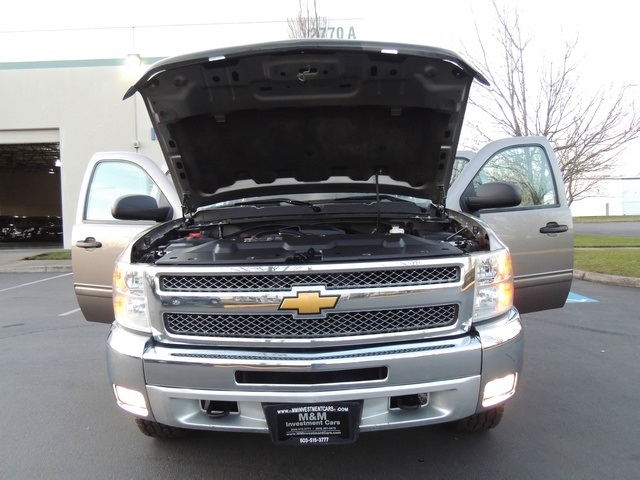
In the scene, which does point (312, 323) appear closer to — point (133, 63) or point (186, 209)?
point (186, 209)

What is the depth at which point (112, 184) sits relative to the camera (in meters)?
4.34

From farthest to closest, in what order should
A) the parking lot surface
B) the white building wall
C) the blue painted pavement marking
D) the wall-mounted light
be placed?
the white building wall
the wall-mounted light
the blue painted pavement marking
the parking lot surface

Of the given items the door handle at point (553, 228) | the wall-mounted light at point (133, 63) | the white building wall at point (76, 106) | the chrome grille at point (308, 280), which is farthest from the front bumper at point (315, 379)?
the wall-mounted light at point (133, 63)

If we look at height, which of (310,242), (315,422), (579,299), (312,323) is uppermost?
(310,242)

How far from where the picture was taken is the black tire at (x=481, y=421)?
8.82 ft

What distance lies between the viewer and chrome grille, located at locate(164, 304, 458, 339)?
2199 millimetres

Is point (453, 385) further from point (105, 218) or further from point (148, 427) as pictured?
point (105, 218)

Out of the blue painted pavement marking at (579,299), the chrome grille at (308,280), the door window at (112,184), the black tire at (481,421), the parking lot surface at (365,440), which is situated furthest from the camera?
the blue painted pavement marking at (579,299)

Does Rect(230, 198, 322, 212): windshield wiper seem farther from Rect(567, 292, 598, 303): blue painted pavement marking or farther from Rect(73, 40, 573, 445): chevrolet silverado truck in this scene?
Rect(567, 292, 598, 303): blue painted pavement marking

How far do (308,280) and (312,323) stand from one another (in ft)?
0.67

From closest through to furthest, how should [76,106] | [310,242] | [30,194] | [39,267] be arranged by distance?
1. [310,242]
2. [39,267]
3. [76,106]
4. [30,194]

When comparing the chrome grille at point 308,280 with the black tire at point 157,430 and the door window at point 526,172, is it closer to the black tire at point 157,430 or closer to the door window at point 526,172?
the black tire at point 157,430

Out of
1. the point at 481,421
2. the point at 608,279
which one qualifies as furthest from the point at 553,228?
the point at 608,279

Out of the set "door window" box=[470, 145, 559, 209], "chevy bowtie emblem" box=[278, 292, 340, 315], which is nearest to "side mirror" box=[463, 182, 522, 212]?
"door window" box=[470, 145, 559, 209]
